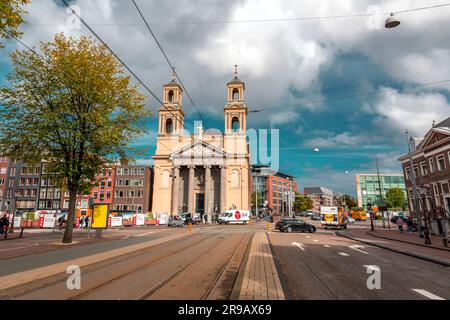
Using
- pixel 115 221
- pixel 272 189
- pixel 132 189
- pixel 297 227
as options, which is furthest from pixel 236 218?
pixel 272 189

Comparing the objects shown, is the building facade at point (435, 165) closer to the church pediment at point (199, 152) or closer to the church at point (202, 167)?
the church at point (202, 167)

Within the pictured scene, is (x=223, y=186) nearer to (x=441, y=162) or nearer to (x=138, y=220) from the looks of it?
(x=138, y=220)

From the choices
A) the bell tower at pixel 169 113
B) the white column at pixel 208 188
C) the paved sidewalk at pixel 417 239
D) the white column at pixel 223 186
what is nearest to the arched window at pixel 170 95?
the bell tower at pixel 169 113

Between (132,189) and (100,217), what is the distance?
191 feet

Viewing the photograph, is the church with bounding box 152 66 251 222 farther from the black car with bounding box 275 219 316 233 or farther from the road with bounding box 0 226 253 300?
the road with bounding box 0 226 253 300

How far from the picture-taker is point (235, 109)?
71938 millimetres

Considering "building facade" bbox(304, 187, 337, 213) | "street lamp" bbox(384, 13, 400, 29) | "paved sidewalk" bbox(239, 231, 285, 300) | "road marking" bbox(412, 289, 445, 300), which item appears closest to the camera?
"paved sidewalk" bbox(239, 231, 285, 300)

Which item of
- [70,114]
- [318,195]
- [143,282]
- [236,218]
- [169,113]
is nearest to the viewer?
[143,282]

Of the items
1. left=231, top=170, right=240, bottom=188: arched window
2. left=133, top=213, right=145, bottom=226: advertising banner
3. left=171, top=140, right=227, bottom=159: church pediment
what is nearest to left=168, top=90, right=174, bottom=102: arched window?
left=171, top=140, right=227, bottom=159: church pediment

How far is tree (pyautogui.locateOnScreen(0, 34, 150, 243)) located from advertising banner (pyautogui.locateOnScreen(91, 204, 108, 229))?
3.36 m

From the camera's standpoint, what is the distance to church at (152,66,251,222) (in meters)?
67.3

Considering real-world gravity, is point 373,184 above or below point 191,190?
above
